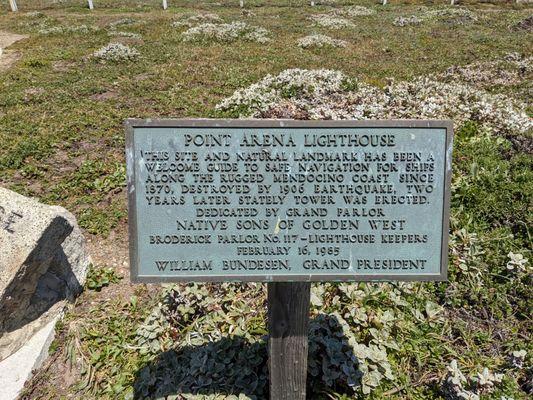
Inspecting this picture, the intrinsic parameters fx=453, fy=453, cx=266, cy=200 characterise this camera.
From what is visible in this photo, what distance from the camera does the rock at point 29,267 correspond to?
15.0 feet

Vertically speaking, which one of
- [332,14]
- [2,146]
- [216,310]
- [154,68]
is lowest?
[216,310]

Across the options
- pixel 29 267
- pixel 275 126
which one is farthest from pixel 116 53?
pixel 275 126

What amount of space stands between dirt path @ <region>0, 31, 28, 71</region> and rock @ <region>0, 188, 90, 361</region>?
12150 mm

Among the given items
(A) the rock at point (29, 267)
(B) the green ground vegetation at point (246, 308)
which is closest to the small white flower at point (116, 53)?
(B) the green ground vegetation at point (246, 308)

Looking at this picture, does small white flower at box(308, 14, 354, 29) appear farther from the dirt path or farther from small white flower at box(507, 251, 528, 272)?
small white flower at box(507, 251, 528, 272)

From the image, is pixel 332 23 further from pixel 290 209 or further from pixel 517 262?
pixel 290 209

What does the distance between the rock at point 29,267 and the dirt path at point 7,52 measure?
39.9ft

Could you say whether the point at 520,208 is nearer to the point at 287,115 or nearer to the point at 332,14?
the point at 287,115

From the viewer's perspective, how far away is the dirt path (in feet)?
51.0

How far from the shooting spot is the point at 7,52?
17.0 metres

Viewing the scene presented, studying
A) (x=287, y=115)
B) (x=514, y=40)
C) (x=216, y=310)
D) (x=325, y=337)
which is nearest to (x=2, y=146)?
(x=287, y=115)

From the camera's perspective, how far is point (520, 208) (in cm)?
619

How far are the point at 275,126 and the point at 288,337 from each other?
1689 mm

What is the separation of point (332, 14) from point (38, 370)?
93.0ft
